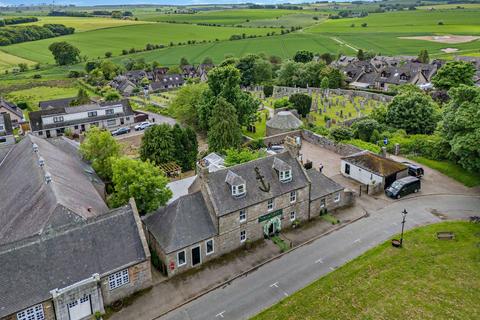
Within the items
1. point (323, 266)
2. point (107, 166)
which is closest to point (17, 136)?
point (107, 166)

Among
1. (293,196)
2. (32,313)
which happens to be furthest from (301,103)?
(32,313)

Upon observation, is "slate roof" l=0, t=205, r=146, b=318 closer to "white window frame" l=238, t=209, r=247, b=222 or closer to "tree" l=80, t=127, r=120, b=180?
"white window frame" l=238, t=209, r=247, b=222

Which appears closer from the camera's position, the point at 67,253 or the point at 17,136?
the point at 67,253

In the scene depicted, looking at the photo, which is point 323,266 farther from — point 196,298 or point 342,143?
point 342,143

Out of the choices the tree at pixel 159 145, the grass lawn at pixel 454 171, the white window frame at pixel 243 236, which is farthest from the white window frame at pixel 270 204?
the grass lawn at pixel 454 171

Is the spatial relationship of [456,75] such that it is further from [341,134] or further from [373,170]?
[373,170]
